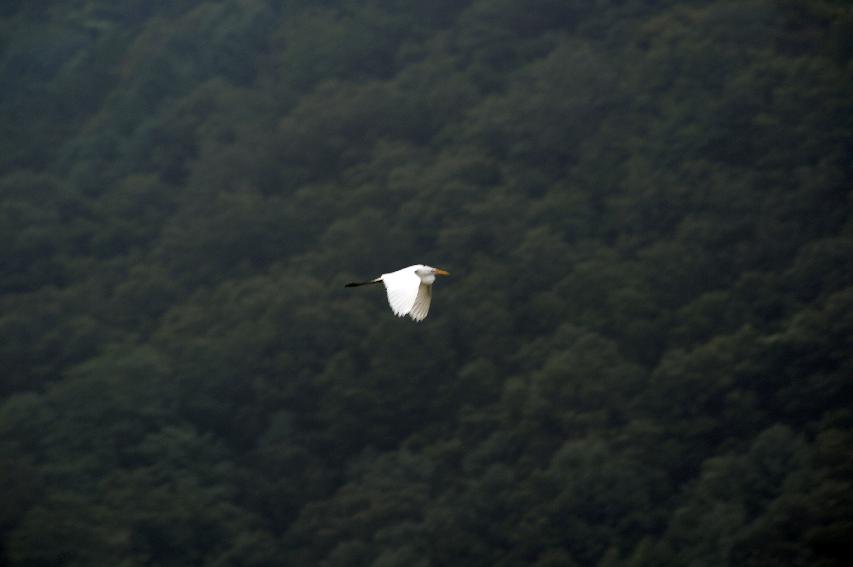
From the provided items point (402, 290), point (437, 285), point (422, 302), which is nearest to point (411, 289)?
point (402, 290)

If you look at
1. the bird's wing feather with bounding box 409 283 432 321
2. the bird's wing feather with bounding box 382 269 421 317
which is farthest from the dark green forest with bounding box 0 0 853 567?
the bird's wing feather with bounding box 382 269 421 317

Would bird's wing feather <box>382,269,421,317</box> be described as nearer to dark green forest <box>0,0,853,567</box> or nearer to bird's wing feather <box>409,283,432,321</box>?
bird's wing feather <box>409,283,432,321</box>

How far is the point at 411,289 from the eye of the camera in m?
11.0

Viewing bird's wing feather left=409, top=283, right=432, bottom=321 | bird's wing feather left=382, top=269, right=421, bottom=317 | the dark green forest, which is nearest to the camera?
bird's wing feather left=382, top=269, right=421, bottom=317

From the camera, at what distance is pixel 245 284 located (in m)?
46.4

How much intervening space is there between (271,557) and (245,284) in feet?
44.4

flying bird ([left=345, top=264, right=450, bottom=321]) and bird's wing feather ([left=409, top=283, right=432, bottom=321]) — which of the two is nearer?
flying bird ([left=345, top=264, right=450, bottom=321])

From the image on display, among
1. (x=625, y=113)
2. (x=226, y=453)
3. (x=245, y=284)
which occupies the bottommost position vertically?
(x=226, y=453)

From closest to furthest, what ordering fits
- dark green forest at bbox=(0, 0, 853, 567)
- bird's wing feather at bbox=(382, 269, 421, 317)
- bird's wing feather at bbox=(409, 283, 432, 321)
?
bird's wing feather at bbox=(382, 269, 421, 317)
bird's wing feather at bbox=(409, 283, 432, 321)
dark green forest at bbox=(0, 0, 853, 567)

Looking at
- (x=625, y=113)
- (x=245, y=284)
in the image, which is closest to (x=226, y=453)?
(x=245, y=284)

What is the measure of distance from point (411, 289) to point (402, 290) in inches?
3.1

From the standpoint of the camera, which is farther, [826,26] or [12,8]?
[12,8]

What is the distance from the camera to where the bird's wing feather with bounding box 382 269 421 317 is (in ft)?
35.1

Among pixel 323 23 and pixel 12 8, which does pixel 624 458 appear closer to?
pixel 323 23
